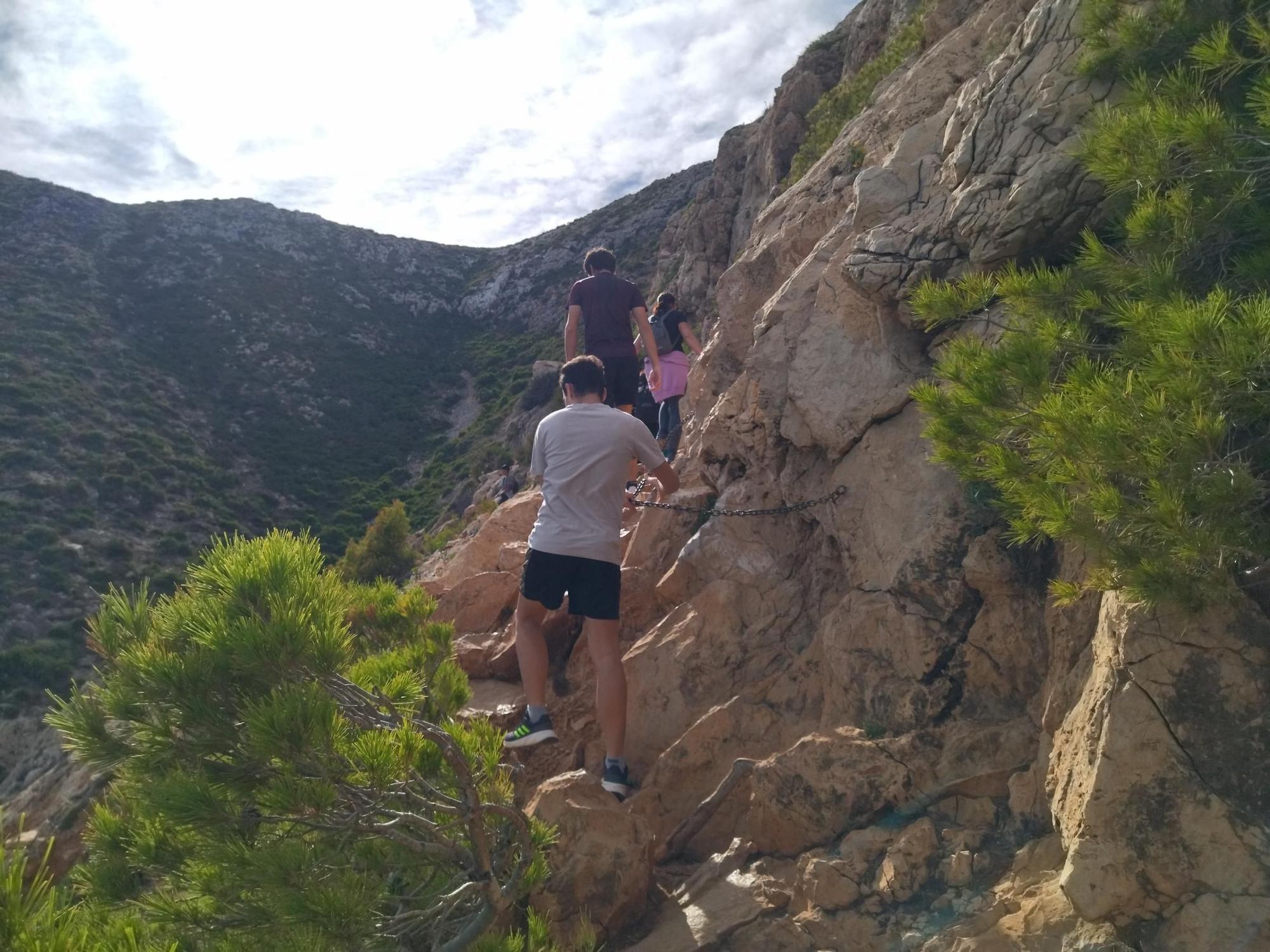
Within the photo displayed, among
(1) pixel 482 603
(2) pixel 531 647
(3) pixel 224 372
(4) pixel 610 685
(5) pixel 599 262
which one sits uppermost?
(3) pixel 224 372

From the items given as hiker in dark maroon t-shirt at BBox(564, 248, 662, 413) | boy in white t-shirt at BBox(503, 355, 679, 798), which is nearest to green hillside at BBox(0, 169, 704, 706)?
hiker in dark maroon t-shirt at BBox(564, 248, 662, 413)

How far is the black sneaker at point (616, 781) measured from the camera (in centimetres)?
414

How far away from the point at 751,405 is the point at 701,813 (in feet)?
8.72

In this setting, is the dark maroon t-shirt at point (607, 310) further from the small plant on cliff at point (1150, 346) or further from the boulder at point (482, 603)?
the small plant on cliff at point (1150, 346)

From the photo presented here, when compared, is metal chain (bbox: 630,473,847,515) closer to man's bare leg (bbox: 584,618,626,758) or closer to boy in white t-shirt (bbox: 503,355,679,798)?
boy in white t-shirt (bbox: 503,355,679,798)

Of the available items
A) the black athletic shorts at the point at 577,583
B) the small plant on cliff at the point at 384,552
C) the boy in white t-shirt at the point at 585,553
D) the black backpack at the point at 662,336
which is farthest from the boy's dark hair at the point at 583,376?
the small plant on cliff at the point at 384,552

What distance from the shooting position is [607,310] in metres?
6.84

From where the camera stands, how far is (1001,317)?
391 centimetres

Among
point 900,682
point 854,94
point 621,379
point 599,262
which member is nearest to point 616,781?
point 900,682

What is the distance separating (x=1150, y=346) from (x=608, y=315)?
476 cm

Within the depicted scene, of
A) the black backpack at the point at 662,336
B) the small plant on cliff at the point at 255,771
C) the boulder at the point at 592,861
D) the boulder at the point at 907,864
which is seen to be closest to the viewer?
the small plant on cliff at the point at 255,771

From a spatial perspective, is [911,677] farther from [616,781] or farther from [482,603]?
[482,603]

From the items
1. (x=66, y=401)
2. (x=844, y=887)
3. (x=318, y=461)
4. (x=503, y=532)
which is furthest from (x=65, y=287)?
(x=844, y=887)

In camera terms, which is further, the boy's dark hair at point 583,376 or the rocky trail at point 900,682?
→ the boy's dark hair at point 583,376
